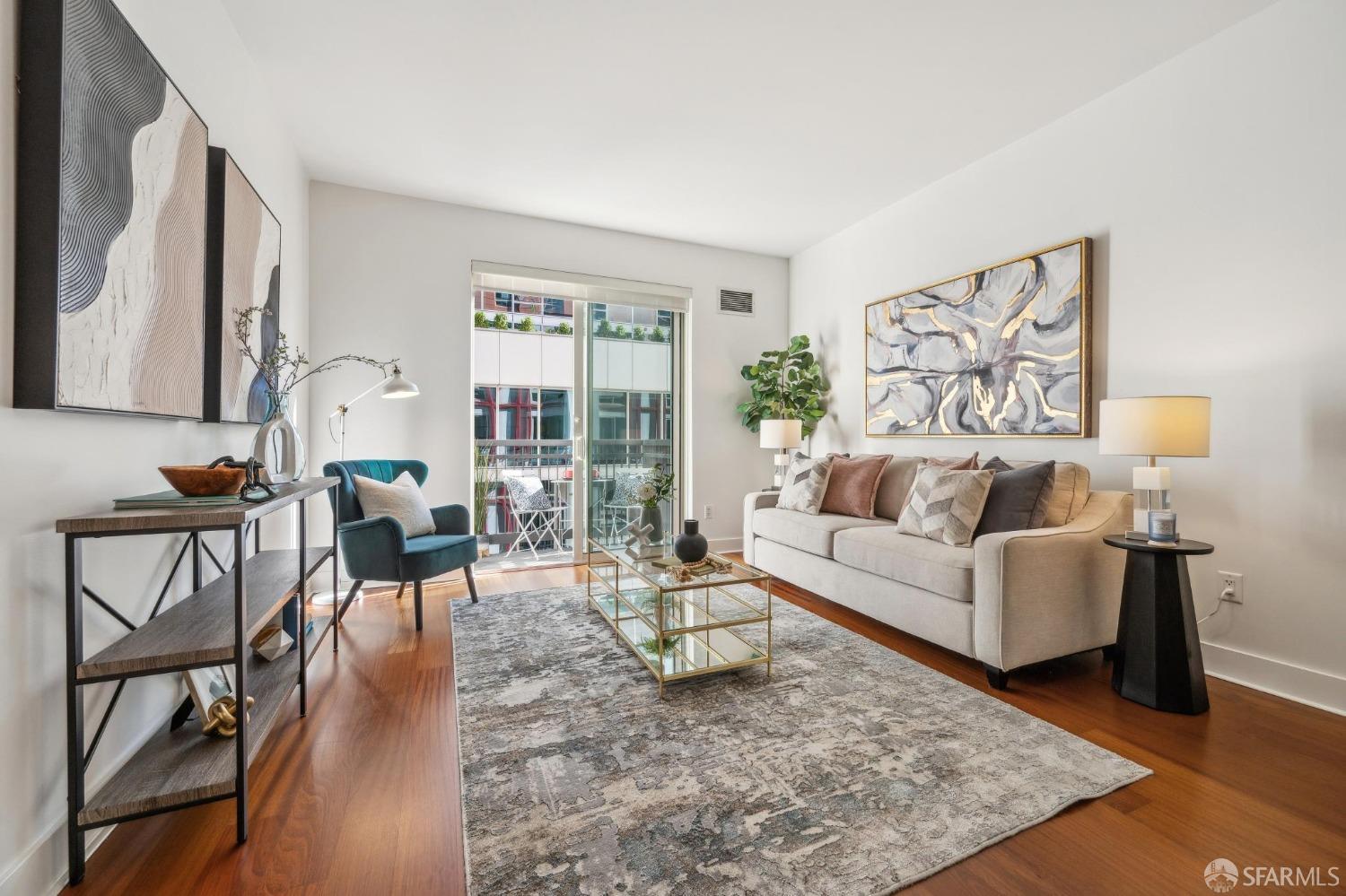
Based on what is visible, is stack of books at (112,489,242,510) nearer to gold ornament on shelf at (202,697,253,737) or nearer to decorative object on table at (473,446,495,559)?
gold ornament on shelf at (202,697,253,737)

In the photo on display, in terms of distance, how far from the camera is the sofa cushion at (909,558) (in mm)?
2438

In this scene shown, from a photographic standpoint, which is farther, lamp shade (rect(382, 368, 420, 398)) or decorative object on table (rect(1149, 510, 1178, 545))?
lamp shade (rect(382, 368, 420, 398))

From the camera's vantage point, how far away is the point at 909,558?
2668 millimetres

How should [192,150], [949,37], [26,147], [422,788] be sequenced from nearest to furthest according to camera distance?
[26,147], [422,788], [192,150], [949,37]

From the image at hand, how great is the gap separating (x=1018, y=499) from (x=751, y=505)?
1.87 meters

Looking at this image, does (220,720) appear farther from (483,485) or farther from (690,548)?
(483,485)

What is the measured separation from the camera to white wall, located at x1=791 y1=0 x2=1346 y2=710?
212cm

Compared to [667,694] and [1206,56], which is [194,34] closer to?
[667,694]

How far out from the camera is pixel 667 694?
7.33ft

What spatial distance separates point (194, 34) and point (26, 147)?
1208 millimetres

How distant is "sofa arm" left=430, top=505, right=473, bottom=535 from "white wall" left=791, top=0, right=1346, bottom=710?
135 inches

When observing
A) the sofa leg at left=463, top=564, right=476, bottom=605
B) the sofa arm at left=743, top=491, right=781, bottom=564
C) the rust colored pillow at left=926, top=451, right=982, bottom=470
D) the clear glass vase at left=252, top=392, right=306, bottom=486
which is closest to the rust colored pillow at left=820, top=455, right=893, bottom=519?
the rust colored pillow at left=926, top=451, right=982, bottom=470

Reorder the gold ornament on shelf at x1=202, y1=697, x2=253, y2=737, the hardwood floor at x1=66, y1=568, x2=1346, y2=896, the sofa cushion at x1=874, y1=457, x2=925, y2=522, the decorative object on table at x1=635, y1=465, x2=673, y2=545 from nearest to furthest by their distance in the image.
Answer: the hardwood floor at x1=66, y1=568, x2=1346, y2=896, the gold ornament on shelf at x1=202, y1=697, x2=253, y2=737, the decorative object on table at x1=635, y1=465, x2=673, y2=545, the sofa cushion at x1=874, y1=457, x2=925, y2=522

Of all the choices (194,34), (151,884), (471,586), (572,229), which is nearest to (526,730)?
(151,884)
